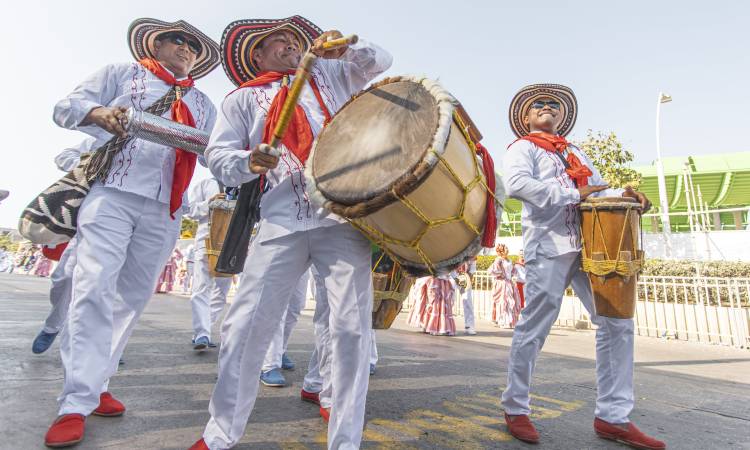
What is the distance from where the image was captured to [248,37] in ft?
8.62

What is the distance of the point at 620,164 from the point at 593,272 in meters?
16.8

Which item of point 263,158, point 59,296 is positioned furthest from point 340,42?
point 59,296

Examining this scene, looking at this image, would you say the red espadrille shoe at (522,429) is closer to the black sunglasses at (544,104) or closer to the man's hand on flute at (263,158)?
the man's hand on flute at (263,158)

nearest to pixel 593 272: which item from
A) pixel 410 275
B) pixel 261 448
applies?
pixel 410 275

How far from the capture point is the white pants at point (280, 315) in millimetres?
2004

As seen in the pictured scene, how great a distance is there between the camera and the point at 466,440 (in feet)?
8.29

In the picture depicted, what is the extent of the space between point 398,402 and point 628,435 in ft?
4.73

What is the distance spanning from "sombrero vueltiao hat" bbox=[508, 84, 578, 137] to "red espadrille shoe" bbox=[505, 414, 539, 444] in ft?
8.21

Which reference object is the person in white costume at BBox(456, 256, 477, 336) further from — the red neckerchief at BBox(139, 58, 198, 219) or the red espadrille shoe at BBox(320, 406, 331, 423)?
the red neckerchief at BBox(139, 58, 198, 219)

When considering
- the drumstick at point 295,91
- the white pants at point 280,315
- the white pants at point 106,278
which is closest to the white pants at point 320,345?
the white pants at point 280,315

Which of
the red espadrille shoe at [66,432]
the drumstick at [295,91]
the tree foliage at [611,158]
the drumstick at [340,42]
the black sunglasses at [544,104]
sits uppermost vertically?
the tree foliage at [611,158]

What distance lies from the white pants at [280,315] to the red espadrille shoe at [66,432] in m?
0.64

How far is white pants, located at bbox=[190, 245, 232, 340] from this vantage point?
5023 millimetres

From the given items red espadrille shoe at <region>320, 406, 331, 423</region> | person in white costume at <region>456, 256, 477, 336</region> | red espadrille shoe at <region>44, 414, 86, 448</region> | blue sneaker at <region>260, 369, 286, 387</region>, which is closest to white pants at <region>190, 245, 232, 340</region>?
blue sneaker at <region>260, 369, 286, 387</region>
